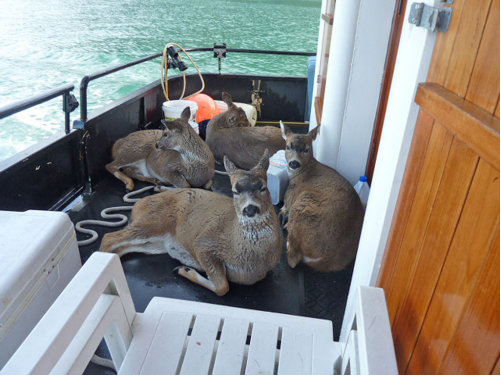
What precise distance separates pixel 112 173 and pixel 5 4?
1545 inches

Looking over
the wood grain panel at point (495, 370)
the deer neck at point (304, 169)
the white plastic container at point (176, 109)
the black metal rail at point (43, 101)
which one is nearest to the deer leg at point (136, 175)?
the black metal rail at point (43, 101)

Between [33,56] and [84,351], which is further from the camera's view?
[33,56]

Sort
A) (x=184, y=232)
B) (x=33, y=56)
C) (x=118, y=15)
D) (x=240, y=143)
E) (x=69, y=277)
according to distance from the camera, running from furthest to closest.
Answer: (x=118, y=15), (x=33, y=56), (x=240, y=143), (x=184, y=232), (x=69, y=277)

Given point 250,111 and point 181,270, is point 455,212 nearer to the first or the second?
point 181,270

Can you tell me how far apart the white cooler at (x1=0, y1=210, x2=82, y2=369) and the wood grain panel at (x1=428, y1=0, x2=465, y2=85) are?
6.23 ft

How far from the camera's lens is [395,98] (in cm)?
168

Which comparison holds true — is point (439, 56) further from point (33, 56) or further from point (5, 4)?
point (5, 4)

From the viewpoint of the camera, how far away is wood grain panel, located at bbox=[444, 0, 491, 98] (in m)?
1.12

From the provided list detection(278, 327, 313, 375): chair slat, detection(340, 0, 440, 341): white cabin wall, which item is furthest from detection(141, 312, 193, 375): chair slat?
detection(340, 0, 440, 341): white cabin wall

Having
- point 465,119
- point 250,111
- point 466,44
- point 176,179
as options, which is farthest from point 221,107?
point 465,119

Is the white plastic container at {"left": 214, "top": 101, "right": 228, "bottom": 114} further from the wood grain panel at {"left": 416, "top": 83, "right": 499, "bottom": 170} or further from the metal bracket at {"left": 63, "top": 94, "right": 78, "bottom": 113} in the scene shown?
the wood grain panel at {"left": 416, "top": 83, "right": 499, "bottom": 170}

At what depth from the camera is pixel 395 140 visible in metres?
1.64

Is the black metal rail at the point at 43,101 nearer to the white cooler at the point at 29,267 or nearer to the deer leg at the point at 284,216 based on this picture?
the white cooler at the point at 29,267

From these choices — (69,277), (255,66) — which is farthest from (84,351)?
(255,66)
